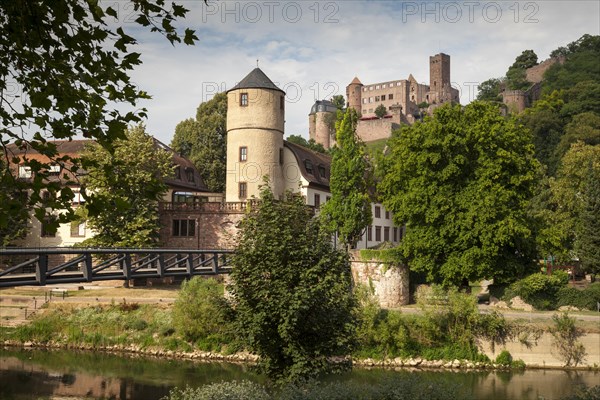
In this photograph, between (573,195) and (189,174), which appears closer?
(189,174)

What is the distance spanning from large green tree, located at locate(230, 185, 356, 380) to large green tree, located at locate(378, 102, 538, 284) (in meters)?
20.8

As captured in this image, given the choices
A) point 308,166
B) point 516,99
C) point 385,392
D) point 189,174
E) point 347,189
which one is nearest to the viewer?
point 385,392

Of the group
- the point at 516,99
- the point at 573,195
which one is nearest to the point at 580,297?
the point at 573,195

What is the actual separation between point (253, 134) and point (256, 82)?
3.85 metres

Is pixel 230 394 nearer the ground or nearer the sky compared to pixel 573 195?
nearer the ground

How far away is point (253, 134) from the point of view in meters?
50.2

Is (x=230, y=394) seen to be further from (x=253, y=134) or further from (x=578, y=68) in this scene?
(x=578, y=68)

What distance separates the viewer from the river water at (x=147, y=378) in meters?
28.7

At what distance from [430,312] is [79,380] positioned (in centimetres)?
1794

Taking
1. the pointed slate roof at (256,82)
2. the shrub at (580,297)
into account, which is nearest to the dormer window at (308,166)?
the pointed slate roof at (256,82)

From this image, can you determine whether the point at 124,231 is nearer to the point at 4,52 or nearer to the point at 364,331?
the point at 364,331

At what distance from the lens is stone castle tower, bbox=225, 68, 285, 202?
50156mm

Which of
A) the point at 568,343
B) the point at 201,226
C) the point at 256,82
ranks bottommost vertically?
the point at 568,343

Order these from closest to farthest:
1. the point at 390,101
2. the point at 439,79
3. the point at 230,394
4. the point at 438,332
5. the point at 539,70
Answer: the point at 230,394 < the point at 438,332 < the point at 539,70 < the point at 390,101 < the point at 439,79
